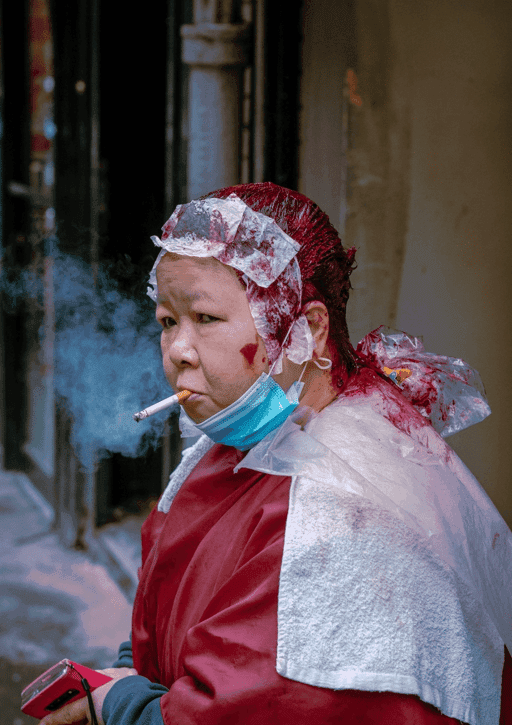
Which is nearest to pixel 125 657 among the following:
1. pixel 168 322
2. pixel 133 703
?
pixel 133 703

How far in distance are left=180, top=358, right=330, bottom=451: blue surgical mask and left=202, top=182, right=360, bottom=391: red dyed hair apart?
128mm

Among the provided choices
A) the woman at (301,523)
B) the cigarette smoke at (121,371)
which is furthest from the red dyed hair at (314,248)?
the cigarette smoke at (121,371)

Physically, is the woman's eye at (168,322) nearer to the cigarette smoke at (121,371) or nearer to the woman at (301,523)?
the woman at (301,523)

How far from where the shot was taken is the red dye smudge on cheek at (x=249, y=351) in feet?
4.26

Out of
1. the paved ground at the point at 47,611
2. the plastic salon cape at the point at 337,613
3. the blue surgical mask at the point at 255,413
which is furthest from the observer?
the paved ground at the point at 47,611

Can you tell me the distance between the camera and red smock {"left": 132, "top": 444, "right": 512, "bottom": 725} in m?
1.11

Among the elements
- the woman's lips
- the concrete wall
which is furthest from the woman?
the concrete wall

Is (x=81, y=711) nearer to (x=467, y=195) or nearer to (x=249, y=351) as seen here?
(x=249, y=351)

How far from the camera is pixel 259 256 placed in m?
1.29

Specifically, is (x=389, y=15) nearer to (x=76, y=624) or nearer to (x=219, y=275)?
(x=219, y=275)

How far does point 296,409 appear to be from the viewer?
139 cm

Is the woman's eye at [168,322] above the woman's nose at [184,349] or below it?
above

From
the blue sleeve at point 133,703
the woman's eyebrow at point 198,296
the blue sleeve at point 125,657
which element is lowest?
the blue sleeve at point 125,657

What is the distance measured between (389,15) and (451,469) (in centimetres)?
173
